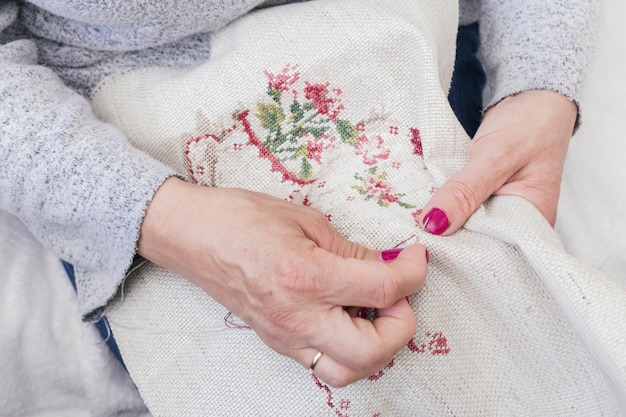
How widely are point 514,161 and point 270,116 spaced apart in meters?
0.27

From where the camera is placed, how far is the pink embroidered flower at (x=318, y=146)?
64 cm

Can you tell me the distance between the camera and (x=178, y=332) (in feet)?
2.02

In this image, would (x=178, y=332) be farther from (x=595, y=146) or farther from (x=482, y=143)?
(x=595, y=146)

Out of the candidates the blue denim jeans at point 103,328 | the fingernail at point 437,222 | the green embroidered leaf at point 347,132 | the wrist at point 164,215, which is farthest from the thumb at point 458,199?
the blue denim jeans at point 103,328

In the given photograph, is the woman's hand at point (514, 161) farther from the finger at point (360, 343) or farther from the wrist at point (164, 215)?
the wrist at point (164, 215)

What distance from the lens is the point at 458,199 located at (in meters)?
0.57

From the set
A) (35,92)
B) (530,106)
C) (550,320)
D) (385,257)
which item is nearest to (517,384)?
(550,320)

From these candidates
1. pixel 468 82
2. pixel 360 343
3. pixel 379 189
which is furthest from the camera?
pixel 468 82

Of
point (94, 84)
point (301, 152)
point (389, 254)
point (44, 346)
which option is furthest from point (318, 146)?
point (44, 346)

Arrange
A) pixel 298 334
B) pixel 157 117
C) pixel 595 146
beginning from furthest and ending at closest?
1. pixel 595 146
2. pixel 157 117
3. pixel 298 334

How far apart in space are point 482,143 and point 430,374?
26 cm

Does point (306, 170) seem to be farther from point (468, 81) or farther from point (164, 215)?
point (468, 81)

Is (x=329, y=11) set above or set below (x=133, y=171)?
above

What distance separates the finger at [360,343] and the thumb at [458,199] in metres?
0.09
